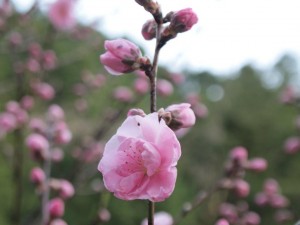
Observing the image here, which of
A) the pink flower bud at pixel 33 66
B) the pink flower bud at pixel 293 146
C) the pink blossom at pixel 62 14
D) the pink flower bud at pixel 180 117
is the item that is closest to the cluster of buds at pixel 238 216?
the pink flower bud at pixel 293 146

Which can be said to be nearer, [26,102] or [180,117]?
[180,117]

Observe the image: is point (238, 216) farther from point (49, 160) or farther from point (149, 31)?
point (149, 31)

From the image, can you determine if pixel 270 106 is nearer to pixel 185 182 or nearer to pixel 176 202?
pixel 185 182

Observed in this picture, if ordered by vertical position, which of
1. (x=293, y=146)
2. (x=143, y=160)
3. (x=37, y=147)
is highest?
(x=143, y=160)

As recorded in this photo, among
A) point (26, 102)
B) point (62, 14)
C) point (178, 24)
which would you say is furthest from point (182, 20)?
point (62, 14)

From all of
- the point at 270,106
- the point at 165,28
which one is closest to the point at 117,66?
the point at 165,28
